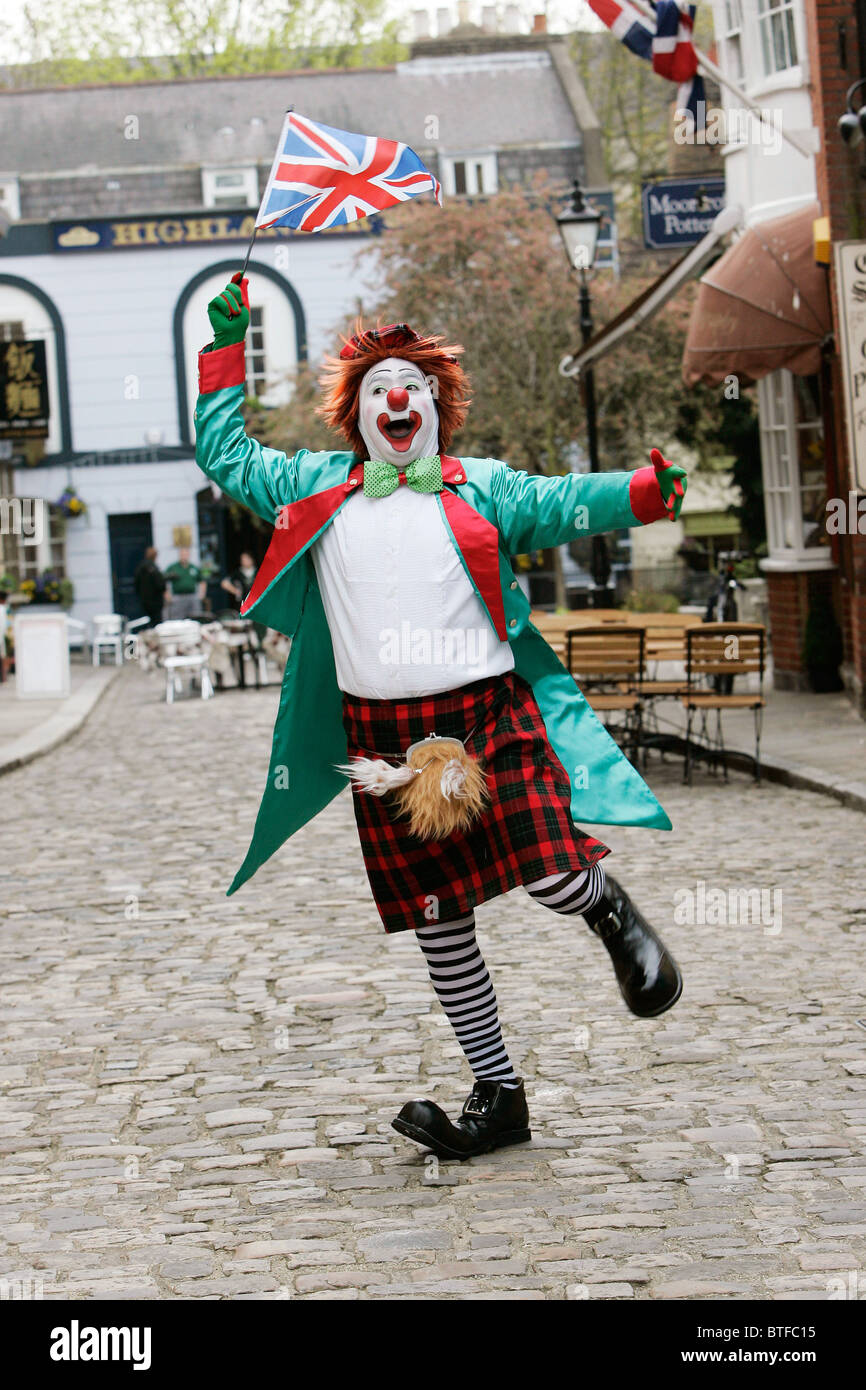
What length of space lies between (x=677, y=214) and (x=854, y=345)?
227 inches

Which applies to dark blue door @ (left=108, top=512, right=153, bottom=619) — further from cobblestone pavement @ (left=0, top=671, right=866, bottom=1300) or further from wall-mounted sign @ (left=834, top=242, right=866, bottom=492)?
cobblestone pavement @ (left=0, top=671, right=866, bottom=1300)

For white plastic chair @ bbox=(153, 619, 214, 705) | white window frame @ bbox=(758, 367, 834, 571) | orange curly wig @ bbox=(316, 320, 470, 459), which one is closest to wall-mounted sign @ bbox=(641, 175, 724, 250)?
white window frame @ bbox=(758, 367, 834, 571)

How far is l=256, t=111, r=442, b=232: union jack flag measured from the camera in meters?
4.71

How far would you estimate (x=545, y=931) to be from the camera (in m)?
7.39

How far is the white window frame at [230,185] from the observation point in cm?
3512

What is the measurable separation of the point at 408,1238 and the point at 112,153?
3495cm

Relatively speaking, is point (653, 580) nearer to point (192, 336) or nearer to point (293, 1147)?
point (192, 336)

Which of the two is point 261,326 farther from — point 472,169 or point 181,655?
point 181,655

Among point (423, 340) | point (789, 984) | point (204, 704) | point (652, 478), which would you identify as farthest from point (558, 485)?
point (204, 704)

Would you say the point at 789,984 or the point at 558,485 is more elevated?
the point at 558,485

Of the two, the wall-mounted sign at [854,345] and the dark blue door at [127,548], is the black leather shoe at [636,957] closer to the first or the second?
the wall-mounted sign at [854,345]

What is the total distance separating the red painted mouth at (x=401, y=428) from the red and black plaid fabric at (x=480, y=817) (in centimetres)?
62

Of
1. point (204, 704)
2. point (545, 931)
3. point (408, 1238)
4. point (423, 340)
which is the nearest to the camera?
point (408, 1238)

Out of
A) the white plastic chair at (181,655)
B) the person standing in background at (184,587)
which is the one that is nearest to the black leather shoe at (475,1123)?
the white plastic chair at (181,655)
